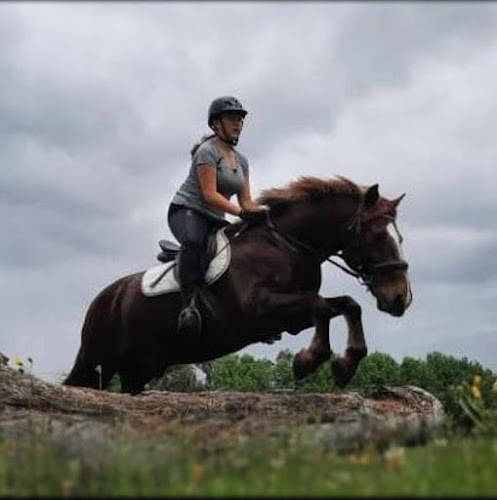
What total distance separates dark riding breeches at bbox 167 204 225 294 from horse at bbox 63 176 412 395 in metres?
0.23

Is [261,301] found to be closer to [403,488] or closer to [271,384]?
[403,488]

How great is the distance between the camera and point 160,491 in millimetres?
5367

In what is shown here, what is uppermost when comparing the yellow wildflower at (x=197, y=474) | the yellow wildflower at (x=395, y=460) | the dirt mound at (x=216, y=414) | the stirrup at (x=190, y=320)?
the stirrup at (x=190, y=320)

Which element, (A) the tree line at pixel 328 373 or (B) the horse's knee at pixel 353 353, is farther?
(A) the tree line at pixel 328 373

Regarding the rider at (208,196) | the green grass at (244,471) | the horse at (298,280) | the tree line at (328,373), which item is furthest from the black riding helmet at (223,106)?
the tree line at (328,373)

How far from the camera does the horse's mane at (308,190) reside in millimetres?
12516

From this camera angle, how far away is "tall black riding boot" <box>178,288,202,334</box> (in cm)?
1259

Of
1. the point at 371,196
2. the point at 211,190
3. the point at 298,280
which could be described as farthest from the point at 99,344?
the point at 371,196

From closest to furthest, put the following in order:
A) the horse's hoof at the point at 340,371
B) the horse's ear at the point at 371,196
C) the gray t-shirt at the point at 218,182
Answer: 1. the horse's hoof at the point at 340,371
2. the horse's ear at the point at 371,196
3. the gray t-shirt at the point at 218,182

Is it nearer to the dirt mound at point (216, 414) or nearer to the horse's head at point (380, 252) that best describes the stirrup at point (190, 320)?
the dirt mound at point (216, 414)

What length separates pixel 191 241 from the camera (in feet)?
41.2

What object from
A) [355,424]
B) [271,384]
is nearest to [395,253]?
[355,424]

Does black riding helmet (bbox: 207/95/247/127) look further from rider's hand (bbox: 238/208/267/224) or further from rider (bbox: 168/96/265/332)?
rider's hand (bbox: 238/208/267/224)

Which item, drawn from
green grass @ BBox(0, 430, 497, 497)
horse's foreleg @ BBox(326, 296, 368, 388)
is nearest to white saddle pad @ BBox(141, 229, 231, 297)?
horse's foreleg @ BBox(326, 296, 368, 388)
